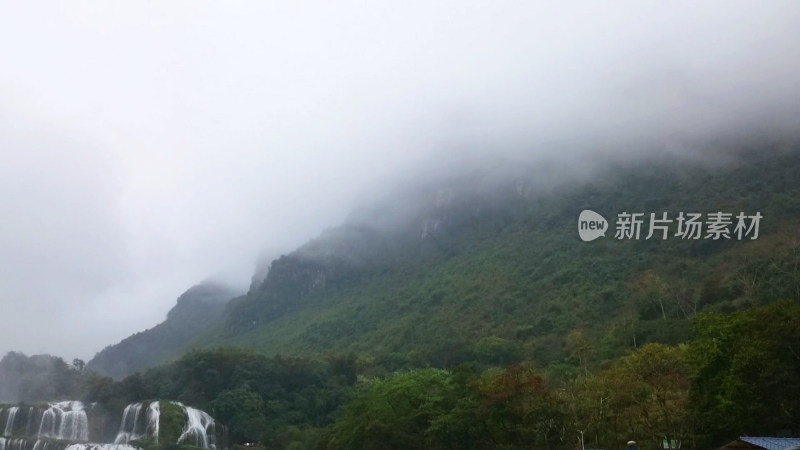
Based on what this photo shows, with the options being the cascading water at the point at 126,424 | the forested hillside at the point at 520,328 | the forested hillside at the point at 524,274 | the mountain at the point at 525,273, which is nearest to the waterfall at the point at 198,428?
the cascading water at the point at 126,424

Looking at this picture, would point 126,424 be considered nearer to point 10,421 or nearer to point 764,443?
point 10,421

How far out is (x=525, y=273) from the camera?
8194 cm

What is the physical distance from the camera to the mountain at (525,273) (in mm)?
58094

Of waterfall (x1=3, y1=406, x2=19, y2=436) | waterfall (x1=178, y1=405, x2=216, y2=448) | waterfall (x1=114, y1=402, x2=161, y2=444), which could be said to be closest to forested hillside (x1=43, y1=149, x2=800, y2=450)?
waterfall (x1=178, y1=405, x2=216, y2=448)

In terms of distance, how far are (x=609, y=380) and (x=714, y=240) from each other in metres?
41.3

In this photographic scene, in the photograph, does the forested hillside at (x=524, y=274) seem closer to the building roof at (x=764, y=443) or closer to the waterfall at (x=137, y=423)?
the waterfall at (x=137, y=423)

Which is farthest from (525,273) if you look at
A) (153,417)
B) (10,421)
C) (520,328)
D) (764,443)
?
(764,443)

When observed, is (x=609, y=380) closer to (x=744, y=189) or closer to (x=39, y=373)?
(x=744, y=189)

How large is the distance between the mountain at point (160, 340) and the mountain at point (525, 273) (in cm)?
141

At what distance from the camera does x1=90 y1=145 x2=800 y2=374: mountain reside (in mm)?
58094

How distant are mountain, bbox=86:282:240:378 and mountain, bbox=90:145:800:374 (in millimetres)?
1410

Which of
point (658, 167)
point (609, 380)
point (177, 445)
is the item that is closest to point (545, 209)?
point (658, 167)

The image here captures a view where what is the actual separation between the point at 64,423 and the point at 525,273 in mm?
50564

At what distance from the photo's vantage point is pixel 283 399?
65812 mm
